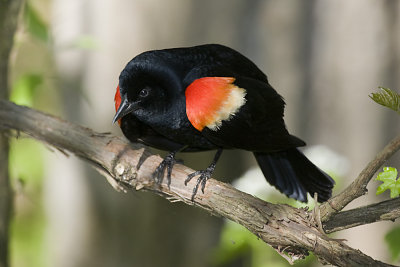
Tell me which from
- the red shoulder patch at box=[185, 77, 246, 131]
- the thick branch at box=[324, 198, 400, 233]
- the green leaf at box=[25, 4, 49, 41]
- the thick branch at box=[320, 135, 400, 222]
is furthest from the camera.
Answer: the green leaf at box=[25, 4, 49, 41]

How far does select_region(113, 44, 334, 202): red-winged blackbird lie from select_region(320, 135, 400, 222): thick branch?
53 cm

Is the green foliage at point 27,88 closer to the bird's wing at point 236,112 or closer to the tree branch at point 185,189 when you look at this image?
the tree branch at point 185,189

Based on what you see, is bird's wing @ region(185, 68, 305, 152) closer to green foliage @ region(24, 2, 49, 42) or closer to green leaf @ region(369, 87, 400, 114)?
green foliage @ region(24, 2, 49, 42)

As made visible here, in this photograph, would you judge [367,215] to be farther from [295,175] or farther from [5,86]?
[5,86]

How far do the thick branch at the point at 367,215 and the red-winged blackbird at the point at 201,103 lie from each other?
52cm

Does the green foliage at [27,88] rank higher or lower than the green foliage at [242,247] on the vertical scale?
higher

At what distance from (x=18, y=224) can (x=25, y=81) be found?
353 centimetres

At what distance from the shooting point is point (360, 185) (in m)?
1.43

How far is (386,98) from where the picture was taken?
1.19 m

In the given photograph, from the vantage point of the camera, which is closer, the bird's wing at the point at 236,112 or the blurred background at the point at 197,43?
the bird's wing at the point at 236,112

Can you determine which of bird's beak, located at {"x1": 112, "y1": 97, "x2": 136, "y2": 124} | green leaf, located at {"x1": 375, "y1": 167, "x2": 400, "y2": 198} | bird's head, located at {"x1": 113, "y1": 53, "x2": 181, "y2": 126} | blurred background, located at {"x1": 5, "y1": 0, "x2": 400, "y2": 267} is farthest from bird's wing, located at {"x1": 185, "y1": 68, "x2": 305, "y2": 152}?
blurred background, located at {"x1": 5, "y1": 0, "x2": 400, "y2": 267}

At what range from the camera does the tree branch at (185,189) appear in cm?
160

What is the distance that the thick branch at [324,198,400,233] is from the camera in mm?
1563

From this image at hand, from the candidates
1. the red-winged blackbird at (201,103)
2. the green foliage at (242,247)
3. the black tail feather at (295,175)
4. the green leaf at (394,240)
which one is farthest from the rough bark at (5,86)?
the green leaf at (394,240)
